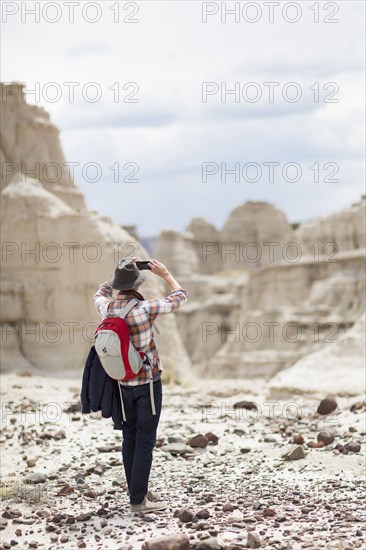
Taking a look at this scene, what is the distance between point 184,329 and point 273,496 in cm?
4219

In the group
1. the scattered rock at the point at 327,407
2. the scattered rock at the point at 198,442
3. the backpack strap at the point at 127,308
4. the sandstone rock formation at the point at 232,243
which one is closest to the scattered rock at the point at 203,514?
the backpack strap at the point at 127,308

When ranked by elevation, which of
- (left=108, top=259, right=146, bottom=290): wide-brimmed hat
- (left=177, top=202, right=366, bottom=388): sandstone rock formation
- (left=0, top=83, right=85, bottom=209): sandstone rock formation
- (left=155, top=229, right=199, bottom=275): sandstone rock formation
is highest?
(left=0, top=83, right=85, bottom=209): sandstone rock formation

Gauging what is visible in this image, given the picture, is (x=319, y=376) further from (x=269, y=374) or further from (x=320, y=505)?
(x=269, y=374)

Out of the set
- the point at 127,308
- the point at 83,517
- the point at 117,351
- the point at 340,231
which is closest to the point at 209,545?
the point at 83,517

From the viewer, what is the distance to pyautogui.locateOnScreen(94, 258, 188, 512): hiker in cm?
531

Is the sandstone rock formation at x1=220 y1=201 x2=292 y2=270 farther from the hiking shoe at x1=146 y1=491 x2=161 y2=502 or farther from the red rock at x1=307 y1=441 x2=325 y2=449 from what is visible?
the hiking shoe at x1=146 y1=491 x2=161 y2=502

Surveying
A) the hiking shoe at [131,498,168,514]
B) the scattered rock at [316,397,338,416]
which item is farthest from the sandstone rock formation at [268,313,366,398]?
the hiking shoe at [131,498,168,514]

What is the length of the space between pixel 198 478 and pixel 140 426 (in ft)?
5.09

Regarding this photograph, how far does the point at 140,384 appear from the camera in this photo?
533 cm

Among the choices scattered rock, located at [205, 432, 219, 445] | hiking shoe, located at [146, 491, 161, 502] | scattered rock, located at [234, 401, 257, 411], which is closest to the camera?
hiking shoe, located at [146, 491, 161, 502]

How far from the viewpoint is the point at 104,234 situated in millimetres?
16234

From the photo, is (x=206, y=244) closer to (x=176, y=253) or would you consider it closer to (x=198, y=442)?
(x=176, y=253)

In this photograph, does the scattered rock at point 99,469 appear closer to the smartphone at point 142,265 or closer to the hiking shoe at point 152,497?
the hiking shoe at point 152,497

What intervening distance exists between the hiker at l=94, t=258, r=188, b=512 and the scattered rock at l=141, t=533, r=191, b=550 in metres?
0.90
